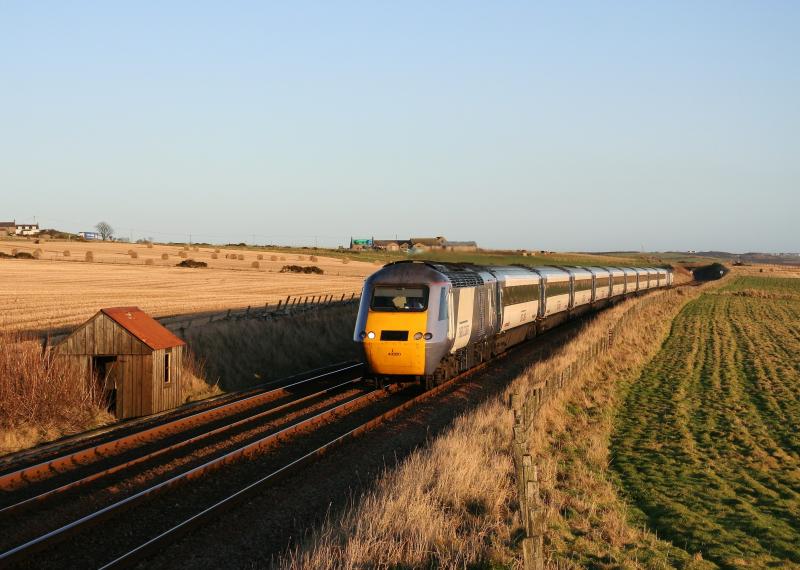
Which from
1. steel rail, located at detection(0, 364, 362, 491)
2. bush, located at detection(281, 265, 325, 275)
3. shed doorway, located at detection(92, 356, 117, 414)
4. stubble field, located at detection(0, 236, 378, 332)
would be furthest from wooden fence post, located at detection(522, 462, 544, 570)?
bush, located at detection(281, 265, 325, 275)

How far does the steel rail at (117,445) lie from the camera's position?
12.7 metres

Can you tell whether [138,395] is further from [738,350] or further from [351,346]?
[738,350]

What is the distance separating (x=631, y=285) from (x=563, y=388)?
48.0 m

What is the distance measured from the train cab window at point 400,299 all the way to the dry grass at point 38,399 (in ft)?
22.9

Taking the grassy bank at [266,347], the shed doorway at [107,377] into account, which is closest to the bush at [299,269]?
the grassy bank at [266,347]

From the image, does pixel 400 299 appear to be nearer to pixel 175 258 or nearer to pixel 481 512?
pixel 481 512

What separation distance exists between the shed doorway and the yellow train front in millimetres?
5863

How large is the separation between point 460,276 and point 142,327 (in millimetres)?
8611

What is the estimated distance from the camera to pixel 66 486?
11.8 metres

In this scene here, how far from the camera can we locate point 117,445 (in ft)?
48.9

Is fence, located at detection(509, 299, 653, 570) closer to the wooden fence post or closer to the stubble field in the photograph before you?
the wooden fence post

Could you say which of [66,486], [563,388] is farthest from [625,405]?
[66,486]

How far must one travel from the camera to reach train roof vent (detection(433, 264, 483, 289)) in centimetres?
2166

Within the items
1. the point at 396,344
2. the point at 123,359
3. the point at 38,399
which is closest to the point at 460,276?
the point at 396,344
